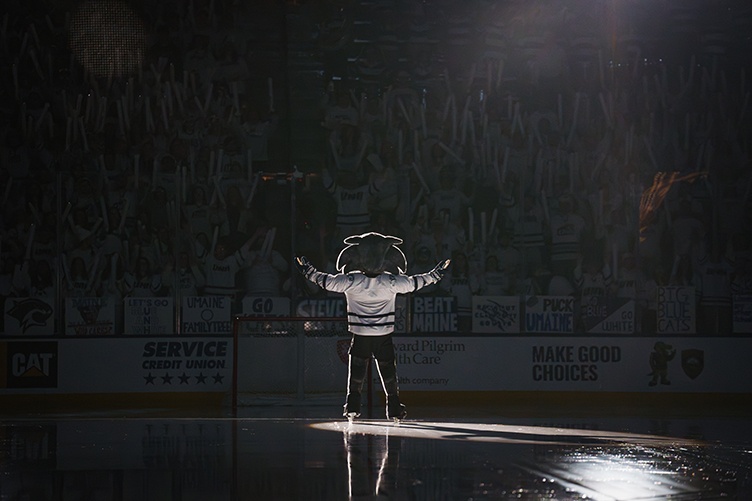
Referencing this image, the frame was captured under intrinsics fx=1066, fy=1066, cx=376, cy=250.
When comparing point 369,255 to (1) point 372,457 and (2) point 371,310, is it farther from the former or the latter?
(1) point 372,457

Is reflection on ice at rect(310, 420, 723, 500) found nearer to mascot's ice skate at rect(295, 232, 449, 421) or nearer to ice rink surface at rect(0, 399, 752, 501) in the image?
ice rink surface at rect(0, 399, 752, 501)

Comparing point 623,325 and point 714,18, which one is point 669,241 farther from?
point 714,18

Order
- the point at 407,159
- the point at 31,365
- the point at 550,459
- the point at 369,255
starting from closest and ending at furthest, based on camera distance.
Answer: the point at 550,459
the point at 369,255
the point at 31,365
the point at 407,159

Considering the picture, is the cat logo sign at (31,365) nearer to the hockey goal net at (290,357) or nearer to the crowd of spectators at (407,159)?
the crowd of spectators at (407,159)

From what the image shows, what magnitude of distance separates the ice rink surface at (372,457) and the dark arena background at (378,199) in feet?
7.40

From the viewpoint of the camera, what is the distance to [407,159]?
1847cm

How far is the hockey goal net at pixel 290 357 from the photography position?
55.2ft

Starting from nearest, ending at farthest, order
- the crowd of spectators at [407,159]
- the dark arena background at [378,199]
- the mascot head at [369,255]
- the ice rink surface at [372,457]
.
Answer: the ice rink surface at [372,457] < the mascot head at [369,255] < the dark arena background at [378,199] < the crowd of spectators at [407,159]

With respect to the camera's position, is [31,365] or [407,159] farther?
[407,159]

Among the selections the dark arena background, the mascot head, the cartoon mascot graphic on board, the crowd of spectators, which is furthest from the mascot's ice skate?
the cartoon mascot graphic on board

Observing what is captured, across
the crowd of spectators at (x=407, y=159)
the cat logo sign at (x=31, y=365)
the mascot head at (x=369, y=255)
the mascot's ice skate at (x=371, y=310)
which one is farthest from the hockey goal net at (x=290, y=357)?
the mascot's ice skate at (x=371, y=310)

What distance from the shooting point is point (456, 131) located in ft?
61.7

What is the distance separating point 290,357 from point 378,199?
317 centimetres


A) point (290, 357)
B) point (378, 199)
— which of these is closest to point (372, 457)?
point (290, 357)
